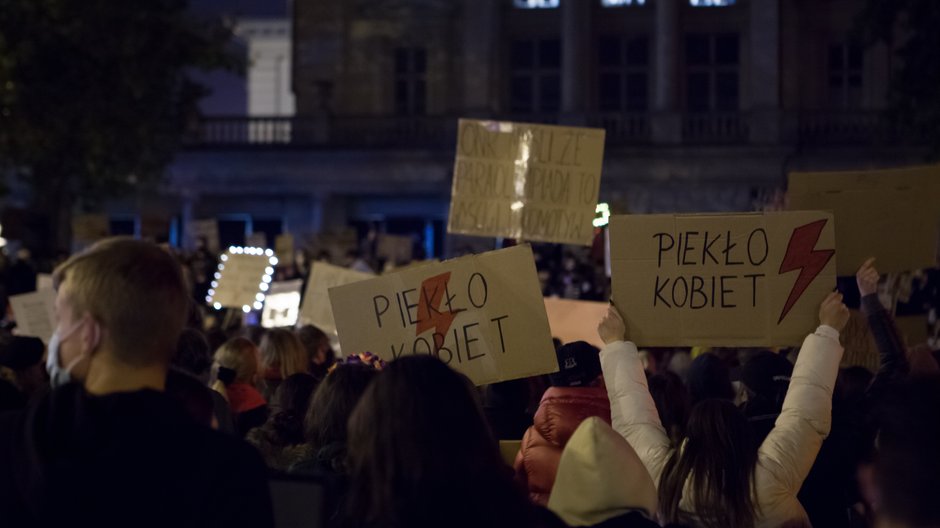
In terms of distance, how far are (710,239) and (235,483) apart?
3371 millimetres

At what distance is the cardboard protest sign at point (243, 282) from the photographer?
46.4 feet

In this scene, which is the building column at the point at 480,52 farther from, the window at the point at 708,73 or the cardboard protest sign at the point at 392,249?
the cardboard protest sign at the point at 392,249

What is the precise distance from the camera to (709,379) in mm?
6922

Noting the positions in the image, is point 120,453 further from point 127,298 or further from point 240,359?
point 240,359

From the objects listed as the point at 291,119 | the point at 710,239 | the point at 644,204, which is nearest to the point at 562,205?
the point at 710,239

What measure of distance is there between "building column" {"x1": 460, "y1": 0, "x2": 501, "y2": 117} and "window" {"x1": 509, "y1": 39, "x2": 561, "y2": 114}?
35.1 inches

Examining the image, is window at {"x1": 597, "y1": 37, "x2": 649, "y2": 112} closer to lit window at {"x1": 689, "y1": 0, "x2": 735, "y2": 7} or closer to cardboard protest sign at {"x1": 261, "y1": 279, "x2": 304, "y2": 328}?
lit window at {"x1": 689, "y1": 0, "x2": 735, "y2": 7}

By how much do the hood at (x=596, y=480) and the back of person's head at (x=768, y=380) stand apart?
2664 mm

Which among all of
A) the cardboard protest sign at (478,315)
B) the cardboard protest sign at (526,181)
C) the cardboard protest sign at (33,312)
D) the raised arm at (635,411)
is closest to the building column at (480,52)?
the cardboard protest sign at (33,312)

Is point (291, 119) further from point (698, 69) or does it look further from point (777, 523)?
point (777, 523)

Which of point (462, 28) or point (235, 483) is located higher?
point (462, 28)

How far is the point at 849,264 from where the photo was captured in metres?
7.04

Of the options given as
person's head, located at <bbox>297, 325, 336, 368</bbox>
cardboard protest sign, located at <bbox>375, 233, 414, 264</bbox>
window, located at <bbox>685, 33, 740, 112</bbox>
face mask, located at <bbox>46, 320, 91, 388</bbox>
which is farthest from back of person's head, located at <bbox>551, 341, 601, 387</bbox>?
window, located at <bbox>685, 33, 740, 112</bbox>

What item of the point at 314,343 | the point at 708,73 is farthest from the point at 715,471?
the point at 708,73
